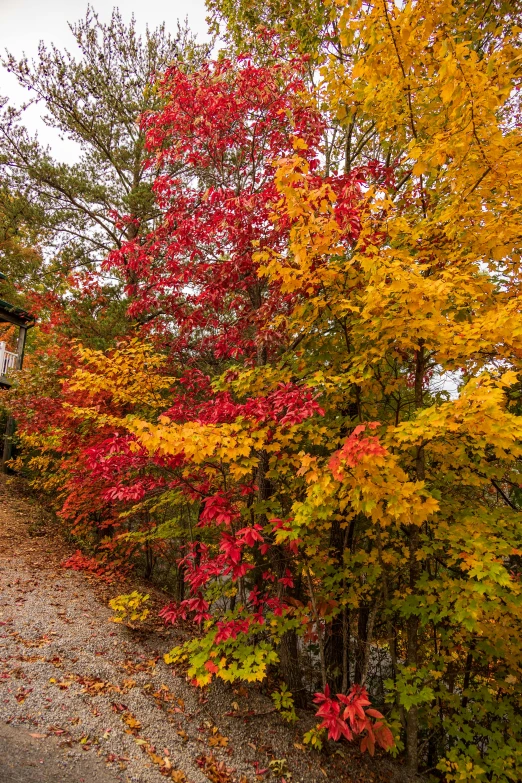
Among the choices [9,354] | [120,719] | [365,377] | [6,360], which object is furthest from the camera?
[9,354]

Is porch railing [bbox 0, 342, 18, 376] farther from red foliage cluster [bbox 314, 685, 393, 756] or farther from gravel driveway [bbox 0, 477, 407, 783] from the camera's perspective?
red foliage cluster [bbox 314, 685, 393, 756]

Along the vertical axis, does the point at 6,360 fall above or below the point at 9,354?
below

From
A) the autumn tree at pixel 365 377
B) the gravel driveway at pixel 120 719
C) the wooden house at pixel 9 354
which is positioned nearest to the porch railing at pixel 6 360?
the wooden house at pixel 9 354

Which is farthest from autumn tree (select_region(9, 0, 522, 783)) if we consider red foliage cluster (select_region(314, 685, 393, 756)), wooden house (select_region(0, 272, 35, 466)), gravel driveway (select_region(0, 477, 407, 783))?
wooden house (select_region(0, 272, 35, 466))

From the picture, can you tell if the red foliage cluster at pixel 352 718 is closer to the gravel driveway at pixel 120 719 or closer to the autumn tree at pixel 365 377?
the autumn tree at pixel 365 377

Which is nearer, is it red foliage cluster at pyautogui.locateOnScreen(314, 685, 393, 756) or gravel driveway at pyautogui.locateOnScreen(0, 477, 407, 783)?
red foliage cluster at pyautogui.locateOnScreen(314, 685, 393, 756)

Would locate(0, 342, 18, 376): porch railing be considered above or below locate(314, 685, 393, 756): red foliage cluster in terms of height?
above

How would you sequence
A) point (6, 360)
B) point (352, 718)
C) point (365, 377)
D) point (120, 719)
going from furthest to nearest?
point (6, 360) < point (120, 719) < point (365, 377) < point (352, 718)

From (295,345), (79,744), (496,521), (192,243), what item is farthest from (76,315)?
(496,521)

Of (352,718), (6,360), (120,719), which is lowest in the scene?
(120,719)

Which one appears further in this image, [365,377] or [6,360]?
[6,360]

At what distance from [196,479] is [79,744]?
2068 millimetres

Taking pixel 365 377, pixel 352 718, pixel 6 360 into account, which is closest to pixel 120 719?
pixel 352 718

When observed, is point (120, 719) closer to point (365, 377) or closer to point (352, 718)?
point (352, 718)
